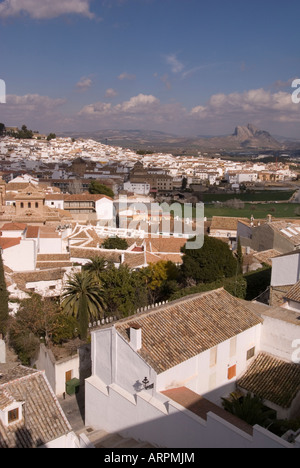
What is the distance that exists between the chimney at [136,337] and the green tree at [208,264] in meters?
10.0

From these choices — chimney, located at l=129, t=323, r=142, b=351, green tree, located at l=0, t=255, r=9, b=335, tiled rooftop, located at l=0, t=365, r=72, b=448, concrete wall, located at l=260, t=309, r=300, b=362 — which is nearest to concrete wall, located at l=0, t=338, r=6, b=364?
green tree, located at l=0, t=255, r=9, b=335

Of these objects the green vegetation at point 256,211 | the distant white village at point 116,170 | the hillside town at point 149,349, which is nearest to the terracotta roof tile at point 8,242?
the hillside town at point 149,349

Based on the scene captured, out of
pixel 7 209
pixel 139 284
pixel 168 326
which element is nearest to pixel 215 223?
pixel 7 209

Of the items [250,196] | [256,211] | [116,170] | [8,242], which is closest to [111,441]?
[8,242]

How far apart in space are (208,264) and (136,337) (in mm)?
10321

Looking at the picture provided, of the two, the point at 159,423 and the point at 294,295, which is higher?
the point at 294,295

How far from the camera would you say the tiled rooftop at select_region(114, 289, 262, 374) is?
959 cm

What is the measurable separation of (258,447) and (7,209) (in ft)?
99.4

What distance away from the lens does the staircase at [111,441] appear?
923 centimetres

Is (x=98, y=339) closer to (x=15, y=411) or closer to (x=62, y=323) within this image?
(x=15, y=411)

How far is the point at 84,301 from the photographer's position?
1579 centimetres

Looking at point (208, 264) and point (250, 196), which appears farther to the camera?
point (250, 196)

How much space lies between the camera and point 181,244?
25.6 meters

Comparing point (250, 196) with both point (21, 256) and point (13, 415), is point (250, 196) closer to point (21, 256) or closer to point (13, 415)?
point (21, 256)
